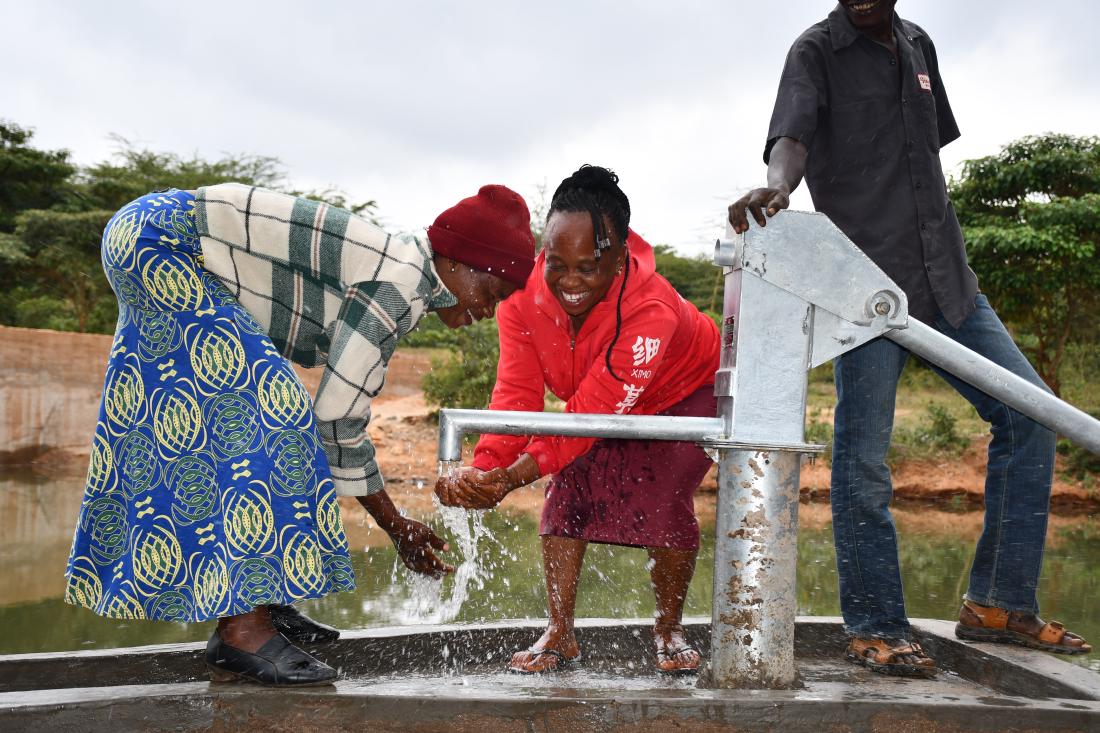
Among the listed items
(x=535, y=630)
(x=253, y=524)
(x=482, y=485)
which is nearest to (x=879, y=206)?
(x=482, y=485)

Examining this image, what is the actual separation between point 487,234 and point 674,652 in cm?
112

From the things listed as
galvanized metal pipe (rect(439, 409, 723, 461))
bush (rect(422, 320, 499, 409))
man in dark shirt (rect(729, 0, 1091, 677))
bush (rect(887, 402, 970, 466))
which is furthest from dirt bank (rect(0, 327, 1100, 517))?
galvanized metal pipe (rect(439, 409, 723, 461))

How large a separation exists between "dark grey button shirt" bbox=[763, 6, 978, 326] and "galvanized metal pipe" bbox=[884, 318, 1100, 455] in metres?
0.57

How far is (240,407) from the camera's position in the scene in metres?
1.89

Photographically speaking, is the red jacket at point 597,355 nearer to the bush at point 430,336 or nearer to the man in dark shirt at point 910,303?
the man in dark shirt at point 910,303

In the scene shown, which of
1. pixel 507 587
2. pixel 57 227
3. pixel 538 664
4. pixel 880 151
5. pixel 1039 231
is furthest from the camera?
pixel 57 227

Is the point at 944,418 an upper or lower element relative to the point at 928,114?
lower

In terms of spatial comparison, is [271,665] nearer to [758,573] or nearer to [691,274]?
[758,573]

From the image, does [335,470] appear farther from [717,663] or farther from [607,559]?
[607,559]

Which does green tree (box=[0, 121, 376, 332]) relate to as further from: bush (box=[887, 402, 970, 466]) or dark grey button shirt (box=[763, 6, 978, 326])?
dark grey button shirt (box=[763, 6, 978, 326])

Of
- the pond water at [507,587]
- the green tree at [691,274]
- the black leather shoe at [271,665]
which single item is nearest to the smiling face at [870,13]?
the pond water at [507,587]

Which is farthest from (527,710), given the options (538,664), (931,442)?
(931,442)

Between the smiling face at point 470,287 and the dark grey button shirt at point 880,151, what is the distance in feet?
2.48

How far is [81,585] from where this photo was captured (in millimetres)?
1936
